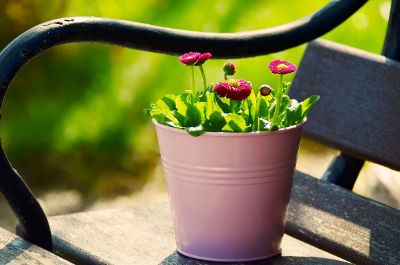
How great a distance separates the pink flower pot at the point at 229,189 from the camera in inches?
54.9

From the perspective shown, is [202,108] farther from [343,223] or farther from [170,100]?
[343,223]

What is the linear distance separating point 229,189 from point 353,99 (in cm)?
61

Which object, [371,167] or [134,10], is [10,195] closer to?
[134,10]

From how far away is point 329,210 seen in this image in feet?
5.74

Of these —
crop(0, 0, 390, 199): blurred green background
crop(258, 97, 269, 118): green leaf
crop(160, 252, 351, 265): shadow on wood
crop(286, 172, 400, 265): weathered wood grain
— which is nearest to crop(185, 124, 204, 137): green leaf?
crop(258, 97, 269, 118): green leaf

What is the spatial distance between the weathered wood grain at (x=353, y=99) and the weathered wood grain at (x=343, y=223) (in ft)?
0.38

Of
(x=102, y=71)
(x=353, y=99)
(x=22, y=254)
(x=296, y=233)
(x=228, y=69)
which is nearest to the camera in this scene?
(x=22, y=254)

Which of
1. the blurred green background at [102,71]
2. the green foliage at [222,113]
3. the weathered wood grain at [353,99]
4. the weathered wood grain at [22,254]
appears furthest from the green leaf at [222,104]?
the blurred green background at [102,71]

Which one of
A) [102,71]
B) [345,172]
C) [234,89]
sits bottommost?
[102,71]

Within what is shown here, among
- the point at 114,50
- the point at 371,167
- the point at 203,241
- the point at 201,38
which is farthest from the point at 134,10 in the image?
the point at 203,241

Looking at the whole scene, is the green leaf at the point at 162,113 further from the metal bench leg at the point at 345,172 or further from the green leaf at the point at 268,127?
the metal bench leg at the point at 345,172

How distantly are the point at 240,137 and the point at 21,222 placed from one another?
13.8 inches

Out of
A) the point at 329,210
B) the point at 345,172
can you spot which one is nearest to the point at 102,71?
the point at 345,172

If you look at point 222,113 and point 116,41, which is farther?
point 116,41
